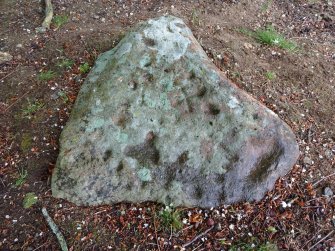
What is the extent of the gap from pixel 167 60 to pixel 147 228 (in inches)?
66.5

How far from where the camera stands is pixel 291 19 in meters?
5.47

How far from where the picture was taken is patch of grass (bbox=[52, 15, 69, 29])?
497cm

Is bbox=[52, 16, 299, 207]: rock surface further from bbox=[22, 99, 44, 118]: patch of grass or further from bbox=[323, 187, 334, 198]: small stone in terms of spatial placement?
bbox=[22, 99, 44, 118]: patch of grass

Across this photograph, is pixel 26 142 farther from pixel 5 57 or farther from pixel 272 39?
pixel 272 39

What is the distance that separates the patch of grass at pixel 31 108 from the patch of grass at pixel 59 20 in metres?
1.45

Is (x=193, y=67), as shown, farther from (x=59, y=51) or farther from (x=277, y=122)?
(x=59, y=51)

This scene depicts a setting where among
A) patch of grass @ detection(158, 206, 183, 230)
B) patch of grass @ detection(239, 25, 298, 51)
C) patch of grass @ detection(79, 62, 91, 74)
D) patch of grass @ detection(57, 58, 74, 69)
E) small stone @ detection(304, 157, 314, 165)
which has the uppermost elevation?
patch of grass @ detection(239, 25, 298, 51)

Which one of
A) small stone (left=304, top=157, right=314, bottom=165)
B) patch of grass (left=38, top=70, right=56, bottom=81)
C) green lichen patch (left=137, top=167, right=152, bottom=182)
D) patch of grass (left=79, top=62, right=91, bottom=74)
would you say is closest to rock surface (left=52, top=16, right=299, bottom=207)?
green lichen patch (left=137, top=167, right=152, bottom=182)

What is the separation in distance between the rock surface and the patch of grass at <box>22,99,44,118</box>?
0.55 meters

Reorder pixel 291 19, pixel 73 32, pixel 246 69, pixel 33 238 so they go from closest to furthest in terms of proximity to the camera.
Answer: pixel 33 238 → pixel 246 69 → pixel 73 32 → pixel 291 19

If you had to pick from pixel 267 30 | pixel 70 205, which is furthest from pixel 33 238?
pixel 267 30

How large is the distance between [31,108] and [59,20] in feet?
5.45

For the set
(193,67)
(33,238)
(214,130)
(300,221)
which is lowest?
(33,238)

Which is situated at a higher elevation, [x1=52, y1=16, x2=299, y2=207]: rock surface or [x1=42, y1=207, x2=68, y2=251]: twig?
[x1=52, y1=16, x2=299, y2=207]: rock surface
